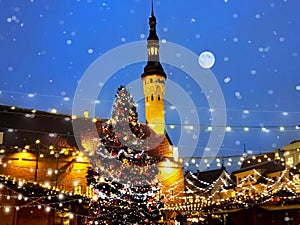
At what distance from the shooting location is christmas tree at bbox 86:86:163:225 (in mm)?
13375

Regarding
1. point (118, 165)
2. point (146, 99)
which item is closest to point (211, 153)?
point (146, 99)

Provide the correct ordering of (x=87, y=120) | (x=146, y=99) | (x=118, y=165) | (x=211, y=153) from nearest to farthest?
(x=118, y=165) → (x=87, y=120) → (x=146, y=99) → (x=211, y=153)

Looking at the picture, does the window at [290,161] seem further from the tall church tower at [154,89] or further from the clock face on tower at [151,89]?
the clock face on tower at [151,89]

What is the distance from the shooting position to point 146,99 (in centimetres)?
4269

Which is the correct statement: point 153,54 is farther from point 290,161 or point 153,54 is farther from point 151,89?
point 290,161

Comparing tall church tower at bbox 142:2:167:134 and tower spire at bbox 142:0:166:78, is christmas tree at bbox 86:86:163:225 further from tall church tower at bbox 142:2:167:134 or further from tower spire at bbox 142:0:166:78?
tower spire at bbox 142:0:166:78

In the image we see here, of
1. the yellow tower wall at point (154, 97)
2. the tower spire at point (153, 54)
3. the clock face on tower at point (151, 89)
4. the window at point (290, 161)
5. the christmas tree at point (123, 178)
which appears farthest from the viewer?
the tower spire at point (153, 54)

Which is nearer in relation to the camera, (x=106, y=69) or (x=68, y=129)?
(x=68, y=129)

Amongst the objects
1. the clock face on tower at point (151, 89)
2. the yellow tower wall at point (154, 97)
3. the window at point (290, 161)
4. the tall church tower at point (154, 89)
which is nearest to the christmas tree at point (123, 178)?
the window at point (290, 161)

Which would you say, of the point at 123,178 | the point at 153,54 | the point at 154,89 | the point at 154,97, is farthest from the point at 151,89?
the point at 123,178

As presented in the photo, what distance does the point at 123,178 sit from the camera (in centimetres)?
1352

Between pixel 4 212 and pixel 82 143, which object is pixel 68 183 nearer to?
pixel 82 143

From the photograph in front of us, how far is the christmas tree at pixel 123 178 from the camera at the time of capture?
13.4 m

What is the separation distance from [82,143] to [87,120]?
7.29 ft
